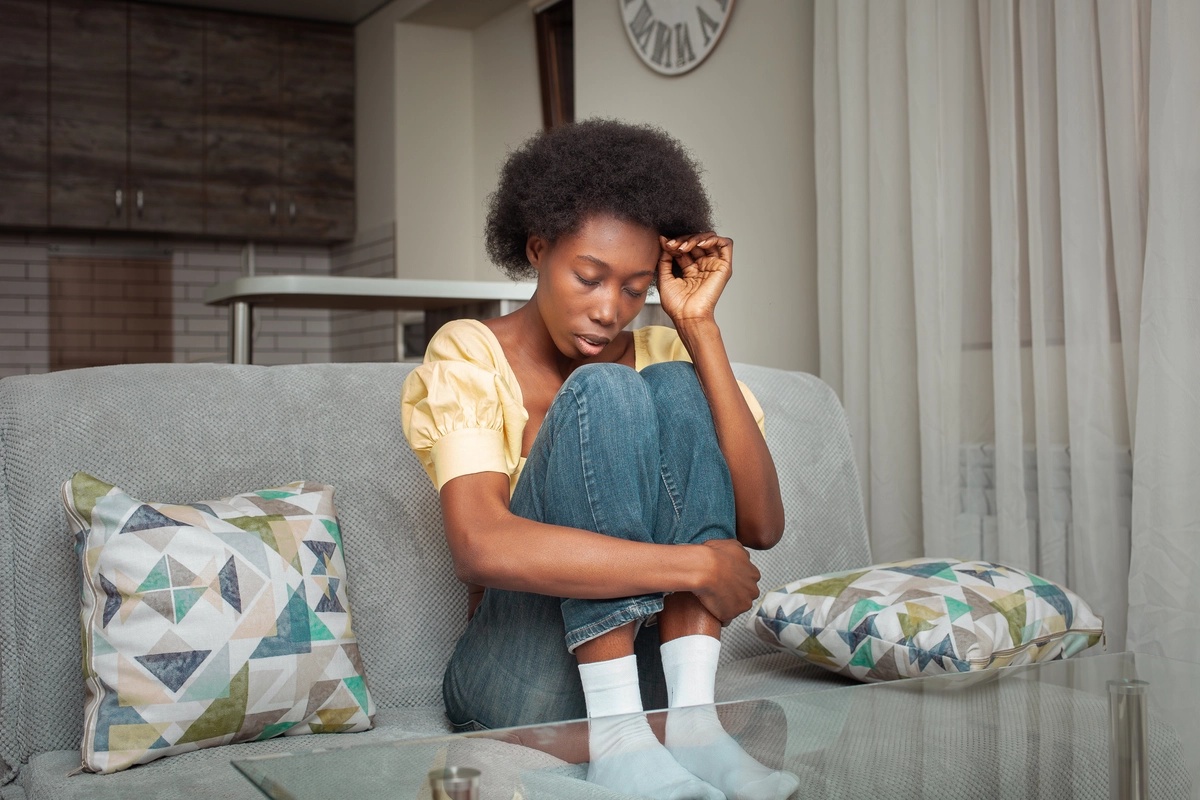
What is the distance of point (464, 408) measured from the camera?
4.42 ft

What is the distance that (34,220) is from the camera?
15.9 ft

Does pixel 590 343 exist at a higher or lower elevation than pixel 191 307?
lower

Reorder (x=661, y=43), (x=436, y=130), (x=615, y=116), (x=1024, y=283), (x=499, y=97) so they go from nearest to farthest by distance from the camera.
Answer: (x=1024, y=283) < (x=661, y=43) < (x=615, y=116) < (x=499, y=97) < (x=436, y=130)

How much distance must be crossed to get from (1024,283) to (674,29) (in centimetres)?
172

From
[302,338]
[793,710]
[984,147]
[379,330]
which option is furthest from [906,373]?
[302,338]

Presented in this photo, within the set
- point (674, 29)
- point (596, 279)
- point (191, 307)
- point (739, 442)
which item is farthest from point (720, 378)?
point (191, 307)

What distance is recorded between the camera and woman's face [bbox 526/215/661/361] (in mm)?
1433

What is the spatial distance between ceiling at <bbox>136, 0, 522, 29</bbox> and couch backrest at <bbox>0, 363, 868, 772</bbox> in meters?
3.56

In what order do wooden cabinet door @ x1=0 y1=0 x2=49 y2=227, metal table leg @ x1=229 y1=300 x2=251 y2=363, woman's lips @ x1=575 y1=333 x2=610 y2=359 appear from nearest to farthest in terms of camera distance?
woman's lips @ x1=575 y1=333 x2=610 y2=359, metal table leg @ x1=229 y1=300 x2=251 y2=363, wooden cabinet door @ x1=0 y1=0 x2=49 y2=227

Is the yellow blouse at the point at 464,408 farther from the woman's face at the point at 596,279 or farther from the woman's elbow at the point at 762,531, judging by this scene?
the woman's elbow at the point at 762,531

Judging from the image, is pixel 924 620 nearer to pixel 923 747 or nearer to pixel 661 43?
pixel 923 747

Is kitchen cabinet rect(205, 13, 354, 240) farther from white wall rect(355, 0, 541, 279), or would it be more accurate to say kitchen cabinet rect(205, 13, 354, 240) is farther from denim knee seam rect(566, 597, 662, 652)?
denim knee seam rect(566, 597, 662, 652)

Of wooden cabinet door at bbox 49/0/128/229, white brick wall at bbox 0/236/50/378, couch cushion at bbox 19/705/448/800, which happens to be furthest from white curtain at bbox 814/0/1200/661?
white brick wall at bbox 0/236/50/378

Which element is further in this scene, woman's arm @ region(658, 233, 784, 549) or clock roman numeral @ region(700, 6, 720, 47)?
clock roman numeral @ region(700, 6, 720, 47)
